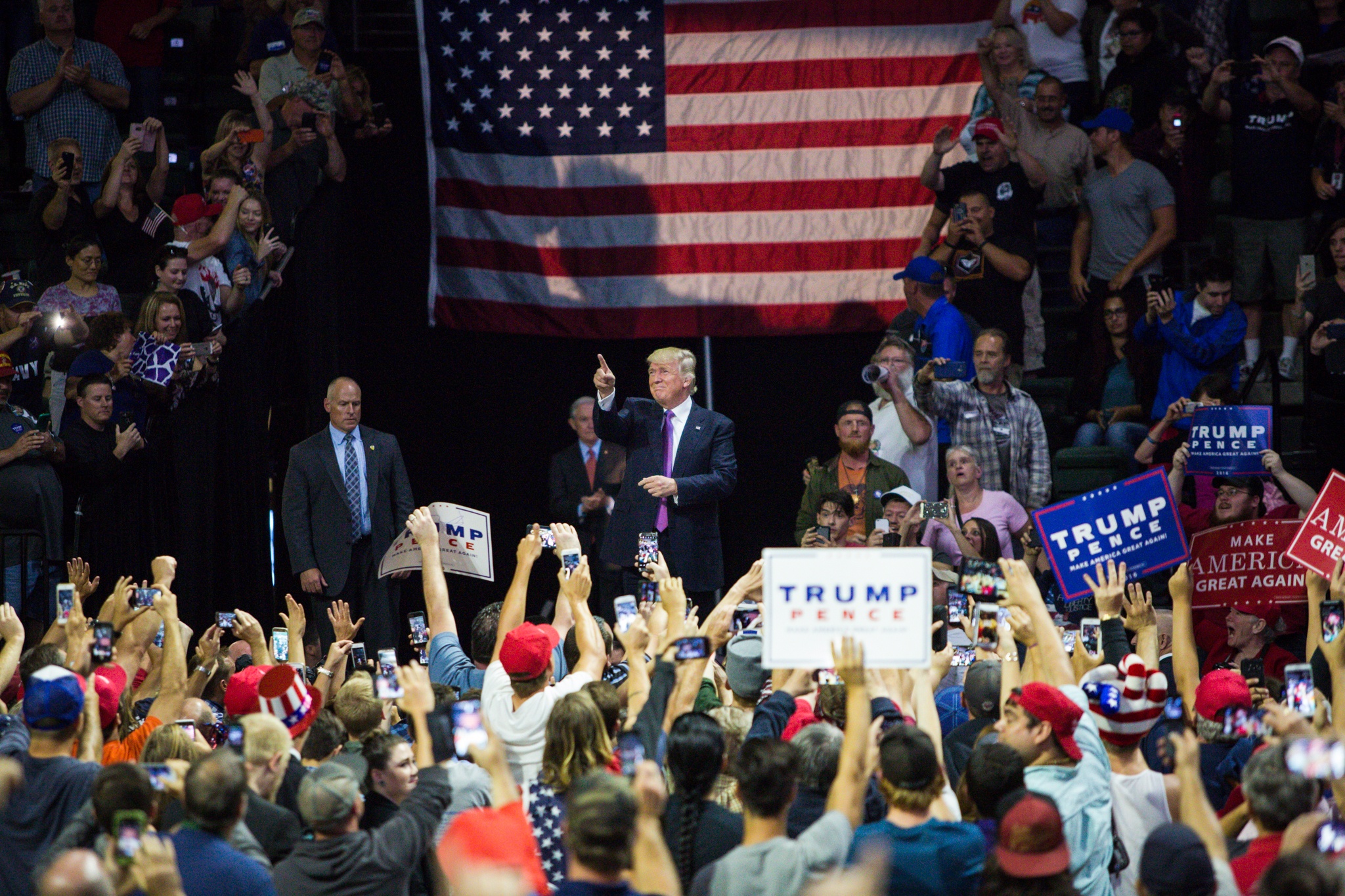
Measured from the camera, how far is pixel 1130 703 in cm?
473

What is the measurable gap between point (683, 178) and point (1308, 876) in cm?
888

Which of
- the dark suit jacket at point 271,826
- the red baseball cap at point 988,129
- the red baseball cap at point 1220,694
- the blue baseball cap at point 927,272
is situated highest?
the red baseball cap at point 988,129

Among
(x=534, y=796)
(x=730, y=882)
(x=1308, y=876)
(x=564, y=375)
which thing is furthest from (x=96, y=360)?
(x=1308, y=876)

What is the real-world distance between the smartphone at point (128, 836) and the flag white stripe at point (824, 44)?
885 cm

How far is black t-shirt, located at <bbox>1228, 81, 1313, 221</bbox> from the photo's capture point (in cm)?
1070

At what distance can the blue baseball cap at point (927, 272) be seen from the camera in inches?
390

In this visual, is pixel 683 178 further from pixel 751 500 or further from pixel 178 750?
pixel 178 750

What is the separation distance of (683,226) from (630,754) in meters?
8.17

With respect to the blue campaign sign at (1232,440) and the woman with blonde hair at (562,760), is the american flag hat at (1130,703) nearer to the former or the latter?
the woman with blonde hair at (562,760)

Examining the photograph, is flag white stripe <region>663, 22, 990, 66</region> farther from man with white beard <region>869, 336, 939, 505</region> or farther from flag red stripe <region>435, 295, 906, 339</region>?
man with white beard <region>869, 336, 939, 505</region>

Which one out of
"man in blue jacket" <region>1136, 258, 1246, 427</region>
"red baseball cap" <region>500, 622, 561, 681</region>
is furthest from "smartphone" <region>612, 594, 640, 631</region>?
"man in blue jacket" <region>1136, 258, 1246, 427</region>

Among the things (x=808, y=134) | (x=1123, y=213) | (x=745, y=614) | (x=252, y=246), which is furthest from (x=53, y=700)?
(x=808, y=134)

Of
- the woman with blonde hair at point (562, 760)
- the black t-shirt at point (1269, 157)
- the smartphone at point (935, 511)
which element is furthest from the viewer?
the black t-shirt at point (1269, 157)

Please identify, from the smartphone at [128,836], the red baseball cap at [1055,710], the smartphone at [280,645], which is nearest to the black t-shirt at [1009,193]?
the smartphone at [280,645]
